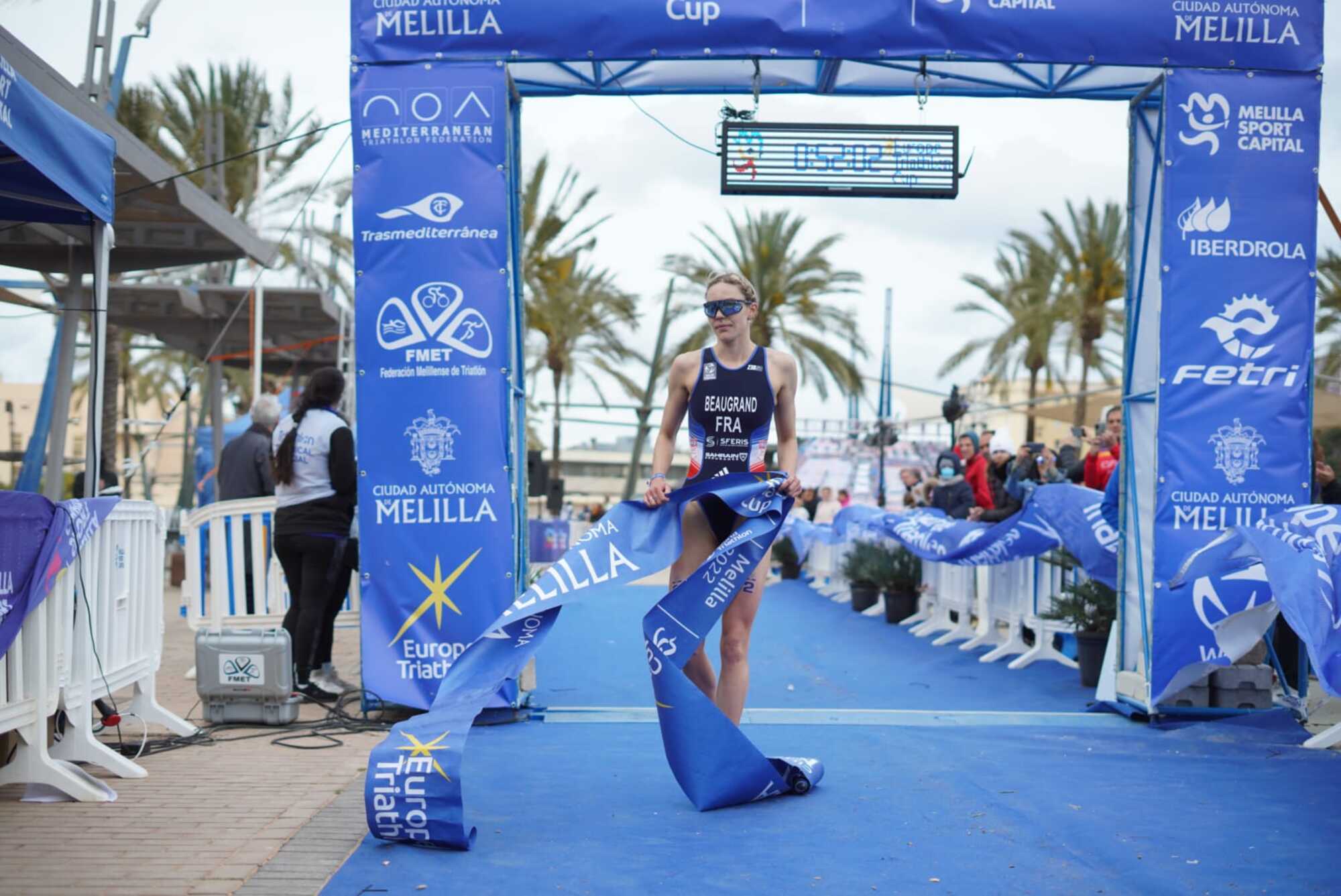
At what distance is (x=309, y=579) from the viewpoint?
26.6 ft

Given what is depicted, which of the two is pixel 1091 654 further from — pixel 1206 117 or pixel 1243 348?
pixel 1206 117

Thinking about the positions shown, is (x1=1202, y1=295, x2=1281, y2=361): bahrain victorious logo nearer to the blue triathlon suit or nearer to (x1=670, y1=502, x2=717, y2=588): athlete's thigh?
the blue triathlon suit

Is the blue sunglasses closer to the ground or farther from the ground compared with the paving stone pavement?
farther from the ground

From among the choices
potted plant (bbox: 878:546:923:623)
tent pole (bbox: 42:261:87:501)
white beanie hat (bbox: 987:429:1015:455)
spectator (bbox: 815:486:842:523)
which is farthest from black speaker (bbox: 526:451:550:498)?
tent pole (bbox: 42:261:87:501)

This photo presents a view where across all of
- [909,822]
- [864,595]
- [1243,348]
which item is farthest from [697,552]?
[864,595]

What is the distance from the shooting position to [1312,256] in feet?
25.3

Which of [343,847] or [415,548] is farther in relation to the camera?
[415,548]

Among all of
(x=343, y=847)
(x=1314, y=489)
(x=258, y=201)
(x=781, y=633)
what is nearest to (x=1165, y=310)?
(x=1314, y=489)

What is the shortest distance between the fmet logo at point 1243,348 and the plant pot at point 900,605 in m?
7.51

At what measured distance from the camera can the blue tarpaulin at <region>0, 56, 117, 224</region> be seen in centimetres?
519

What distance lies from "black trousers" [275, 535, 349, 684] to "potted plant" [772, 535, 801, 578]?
15677mm

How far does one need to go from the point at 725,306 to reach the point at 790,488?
32.1 inches

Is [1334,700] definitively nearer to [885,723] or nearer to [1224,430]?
[1224,430]

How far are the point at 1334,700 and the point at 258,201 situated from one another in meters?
14.6
